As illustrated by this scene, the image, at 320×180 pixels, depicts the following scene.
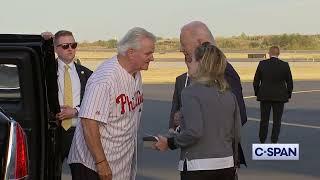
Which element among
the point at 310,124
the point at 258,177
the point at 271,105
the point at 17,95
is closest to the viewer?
the point at 17,95

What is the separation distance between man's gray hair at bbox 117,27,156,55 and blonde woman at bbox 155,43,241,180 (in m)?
0.39

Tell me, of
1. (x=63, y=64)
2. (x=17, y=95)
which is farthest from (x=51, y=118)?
(x=63, y=64)

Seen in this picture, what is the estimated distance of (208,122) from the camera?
16.6 ft

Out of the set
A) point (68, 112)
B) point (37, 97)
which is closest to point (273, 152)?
point (68, 112)

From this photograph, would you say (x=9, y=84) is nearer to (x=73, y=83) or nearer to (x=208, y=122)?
(x=73, y=83)

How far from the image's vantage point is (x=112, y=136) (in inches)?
199

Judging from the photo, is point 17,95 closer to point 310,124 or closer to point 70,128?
point 70,128

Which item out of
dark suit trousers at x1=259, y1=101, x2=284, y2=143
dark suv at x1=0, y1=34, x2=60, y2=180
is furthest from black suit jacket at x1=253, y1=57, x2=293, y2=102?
dark suv at x1=0, y1=34, x2=60, y2=180

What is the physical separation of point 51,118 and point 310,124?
11.8 metres

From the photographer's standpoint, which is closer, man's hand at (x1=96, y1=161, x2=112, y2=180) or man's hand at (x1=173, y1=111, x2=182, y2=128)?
man's hand at (x1=96, y1=161, x2=112, y2=180)

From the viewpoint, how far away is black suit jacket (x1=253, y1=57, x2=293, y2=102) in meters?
12.7

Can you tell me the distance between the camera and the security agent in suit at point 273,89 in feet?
41.7

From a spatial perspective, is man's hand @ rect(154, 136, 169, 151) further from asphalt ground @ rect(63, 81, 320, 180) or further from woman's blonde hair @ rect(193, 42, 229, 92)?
asphalt ground @ rect(63, 81, 320, 180)

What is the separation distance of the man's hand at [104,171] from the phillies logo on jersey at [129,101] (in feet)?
1.28
